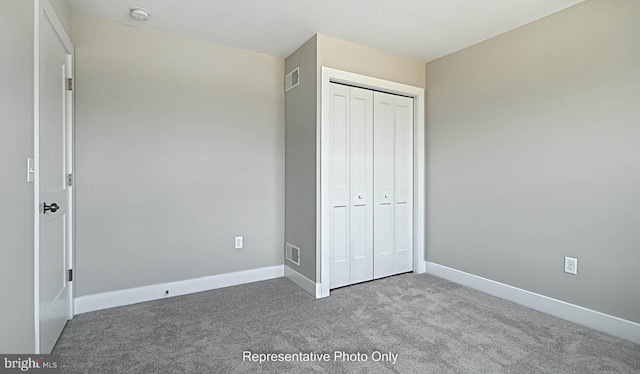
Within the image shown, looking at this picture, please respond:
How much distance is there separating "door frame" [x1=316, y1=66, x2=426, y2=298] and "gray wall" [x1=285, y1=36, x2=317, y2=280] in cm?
6

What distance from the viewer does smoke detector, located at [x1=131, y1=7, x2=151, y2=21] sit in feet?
8.07

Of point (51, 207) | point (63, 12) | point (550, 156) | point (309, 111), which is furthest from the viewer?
point (309, 111)

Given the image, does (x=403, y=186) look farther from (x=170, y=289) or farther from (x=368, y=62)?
(x=170, y=289)

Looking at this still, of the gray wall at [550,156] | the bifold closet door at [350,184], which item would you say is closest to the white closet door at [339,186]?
the bifold closet door at [350,184]

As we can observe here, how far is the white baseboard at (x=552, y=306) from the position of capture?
2158 millimetres

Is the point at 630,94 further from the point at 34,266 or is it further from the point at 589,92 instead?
the point at 34,266

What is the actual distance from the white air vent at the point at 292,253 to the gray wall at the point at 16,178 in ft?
6.86

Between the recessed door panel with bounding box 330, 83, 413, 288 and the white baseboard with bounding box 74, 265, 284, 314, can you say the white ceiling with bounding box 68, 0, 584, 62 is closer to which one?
the recessed door panel with bounding box 330, 83, 413, 288

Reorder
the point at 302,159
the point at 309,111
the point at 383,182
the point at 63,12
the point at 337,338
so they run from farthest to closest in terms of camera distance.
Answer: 1. the point at 383,182
2. the point at 302,159
3. the point at 309,111
4. the point at 63,12
5. the point at 337,338

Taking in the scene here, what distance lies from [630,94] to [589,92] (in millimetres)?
237

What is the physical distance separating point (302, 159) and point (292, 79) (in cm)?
90

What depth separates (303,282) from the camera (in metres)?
3.10

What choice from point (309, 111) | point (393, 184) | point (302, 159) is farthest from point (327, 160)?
point (393, 184)

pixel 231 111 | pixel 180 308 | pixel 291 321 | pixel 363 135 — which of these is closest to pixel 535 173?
pixel 363 135
